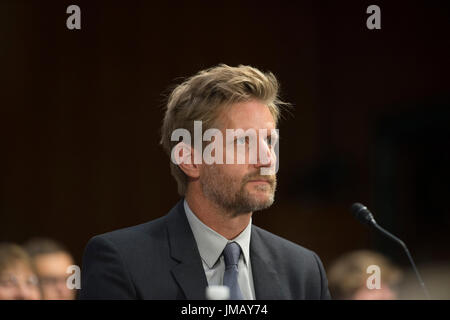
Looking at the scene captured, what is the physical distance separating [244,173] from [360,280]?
160 centimetres

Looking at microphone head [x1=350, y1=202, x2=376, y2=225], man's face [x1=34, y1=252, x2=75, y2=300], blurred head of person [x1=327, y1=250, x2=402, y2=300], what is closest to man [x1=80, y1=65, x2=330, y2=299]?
microphone head [x1=350, y1=202, x2=376, y2=225]

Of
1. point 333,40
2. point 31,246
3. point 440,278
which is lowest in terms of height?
point 440,278

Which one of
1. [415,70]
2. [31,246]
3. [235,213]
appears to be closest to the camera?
[235,213]

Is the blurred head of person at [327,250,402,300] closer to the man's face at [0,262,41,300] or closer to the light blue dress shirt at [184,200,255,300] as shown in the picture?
the light blue dress shirt at [184,200,255,300]

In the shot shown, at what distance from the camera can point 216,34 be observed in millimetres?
4879

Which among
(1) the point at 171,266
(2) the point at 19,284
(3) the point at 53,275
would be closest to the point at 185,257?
(1) the point at 171,266

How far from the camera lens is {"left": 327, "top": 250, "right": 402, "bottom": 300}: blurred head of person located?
3051 mm

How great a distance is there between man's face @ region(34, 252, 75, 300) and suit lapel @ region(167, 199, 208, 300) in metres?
1.33

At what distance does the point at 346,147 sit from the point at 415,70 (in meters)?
0.70

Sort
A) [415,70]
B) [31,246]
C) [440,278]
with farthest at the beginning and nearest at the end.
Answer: [415,70] < [440,278] < [31,246]

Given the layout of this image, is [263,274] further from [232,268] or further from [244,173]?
[244,173]

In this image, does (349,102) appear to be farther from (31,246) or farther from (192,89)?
(192,89)

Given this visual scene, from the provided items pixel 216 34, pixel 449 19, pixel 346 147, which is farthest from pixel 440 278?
pixel 216 34

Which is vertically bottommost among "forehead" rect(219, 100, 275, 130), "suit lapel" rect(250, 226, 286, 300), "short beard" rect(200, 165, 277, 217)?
"suit lapel" rect(250, 226, 286, 300)
